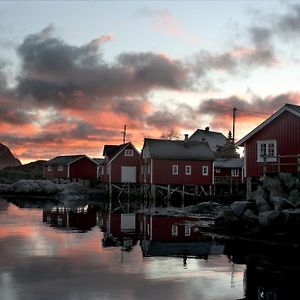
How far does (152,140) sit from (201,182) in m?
7.66

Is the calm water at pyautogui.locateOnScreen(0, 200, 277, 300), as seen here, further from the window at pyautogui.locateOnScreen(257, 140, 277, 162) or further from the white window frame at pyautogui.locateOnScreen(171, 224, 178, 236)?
the window at pyautogui.locateOnScreen(257, 140, 277, 162)

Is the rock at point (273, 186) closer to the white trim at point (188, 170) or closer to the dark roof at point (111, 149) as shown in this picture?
the white trim at point (188, 170)

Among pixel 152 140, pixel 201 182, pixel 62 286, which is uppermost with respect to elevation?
pixel 152 140

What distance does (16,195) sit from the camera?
71.1 m

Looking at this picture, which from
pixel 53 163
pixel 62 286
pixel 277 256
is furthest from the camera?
pixel 53 163

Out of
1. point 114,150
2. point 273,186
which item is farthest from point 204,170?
point 273,186

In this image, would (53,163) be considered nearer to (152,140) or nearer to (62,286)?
(152,140)

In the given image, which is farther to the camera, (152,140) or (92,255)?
(152,140)

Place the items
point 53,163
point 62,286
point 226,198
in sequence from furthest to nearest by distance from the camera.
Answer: point 53,163
point 226,198
point 62,286

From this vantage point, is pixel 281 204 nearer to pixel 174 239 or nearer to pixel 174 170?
pixel 174 239

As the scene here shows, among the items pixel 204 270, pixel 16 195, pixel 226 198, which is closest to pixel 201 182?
pixel 226 198

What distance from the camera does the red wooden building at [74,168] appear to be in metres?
78.9

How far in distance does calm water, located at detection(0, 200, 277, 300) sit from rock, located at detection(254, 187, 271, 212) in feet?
20.7

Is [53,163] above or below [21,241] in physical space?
above
